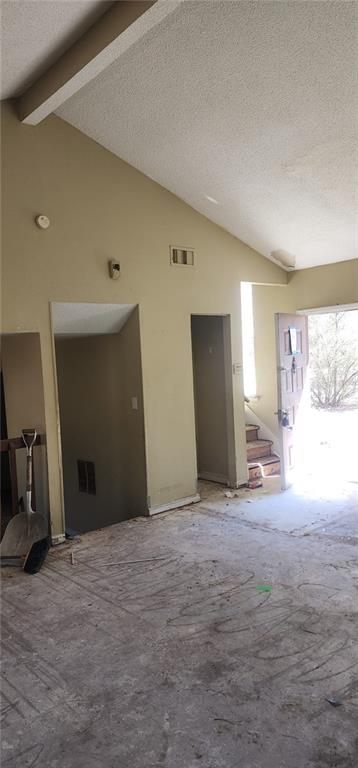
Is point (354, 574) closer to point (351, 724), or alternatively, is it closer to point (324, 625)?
point (324, 625)

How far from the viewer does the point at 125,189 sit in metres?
4.93

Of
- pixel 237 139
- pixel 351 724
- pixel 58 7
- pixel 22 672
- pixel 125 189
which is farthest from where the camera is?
pixel 125 189

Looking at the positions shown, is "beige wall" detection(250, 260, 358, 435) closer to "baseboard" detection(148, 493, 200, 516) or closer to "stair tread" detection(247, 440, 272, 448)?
"stair tread" detection(247, 440, 272, 448)

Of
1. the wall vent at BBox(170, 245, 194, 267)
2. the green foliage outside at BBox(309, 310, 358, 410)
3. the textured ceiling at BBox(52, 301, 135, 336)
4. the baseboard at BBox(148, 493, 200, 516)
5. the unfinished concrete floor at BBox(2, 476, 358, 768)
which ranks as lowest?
the unfinished concrete floor at BBox(2, 476, 358, 768)

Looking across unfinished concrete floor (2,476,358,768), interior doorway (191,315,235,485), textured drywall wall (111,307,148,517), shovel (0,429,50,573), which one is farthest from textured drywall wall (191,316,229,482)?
shovel (0,429,50,573)

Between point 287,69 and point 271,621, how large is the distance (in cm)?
353

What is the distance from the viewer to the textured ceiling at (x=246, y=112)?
317 centimetres

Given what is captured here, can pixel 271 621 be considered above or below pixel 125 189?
below

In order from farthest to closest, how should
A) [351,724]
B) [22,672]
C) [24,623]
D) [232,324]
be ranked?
1. [232,324]
2. [24,623]
3. [22,672]
4. [351,724]

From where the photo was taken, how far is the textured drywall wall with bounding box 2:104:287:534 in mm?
4262

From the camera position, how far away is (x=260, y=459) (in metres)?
6.74

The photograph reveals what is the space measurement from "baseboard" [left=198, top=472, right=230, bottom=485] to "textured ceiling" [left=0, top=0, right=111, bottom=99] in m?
4.56

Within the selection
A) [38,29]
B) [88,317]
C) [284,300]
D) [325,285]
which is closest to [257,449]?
[284,300]

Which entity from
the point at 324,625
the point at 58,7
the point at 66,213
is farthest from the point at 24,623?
the point at 58,7
